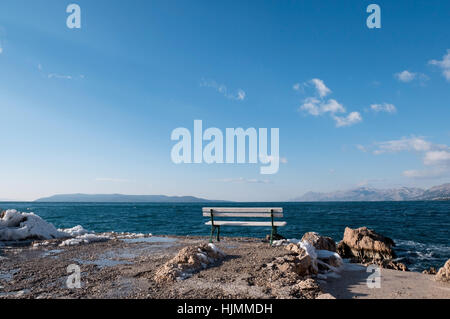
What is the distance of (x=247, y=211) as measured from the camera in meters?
10.0

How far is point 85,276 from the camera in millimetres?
6012

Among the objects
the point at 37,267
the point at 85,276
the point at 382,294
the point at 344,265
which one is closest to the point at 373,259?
the point at 344,265

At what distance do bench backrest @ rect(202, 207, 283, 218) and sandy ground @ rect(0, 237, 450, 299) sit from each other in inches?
58.3

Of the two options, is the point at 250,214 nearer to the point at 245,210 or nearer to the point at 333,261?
the point at 245,210

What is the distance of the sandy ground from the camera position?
493cm

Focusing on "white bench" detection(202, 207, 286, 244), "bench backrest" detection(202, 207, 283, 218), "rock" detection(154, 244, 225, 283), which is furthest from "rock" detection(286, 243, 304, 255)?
"rock" detection(154, 244, 225, 283)

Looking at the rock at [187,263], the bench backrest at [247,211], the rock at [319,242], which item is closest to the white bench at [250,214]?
the bench backrest at [247,211]

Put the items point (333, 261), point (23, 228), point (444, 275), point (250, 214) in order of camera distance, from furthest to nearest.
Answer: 1. point (23, 228)
2. point (250, 214)
3. point (333, 261)
4. point (444, 275)

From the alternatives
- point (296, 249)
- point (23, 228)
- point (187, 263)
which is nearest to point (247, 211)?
point (296, 249)

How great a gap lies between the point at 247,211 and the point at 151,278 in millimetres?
5025
